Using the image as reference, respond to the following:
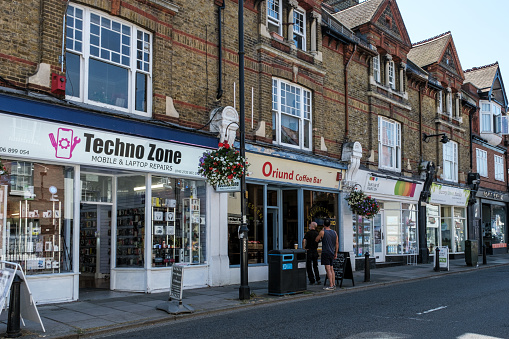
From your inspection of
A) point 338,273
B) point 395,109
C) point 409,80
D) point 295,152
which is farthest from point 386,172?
point 338,273

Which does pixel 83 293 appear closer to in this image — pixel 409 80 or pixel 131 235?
pixel 131 235

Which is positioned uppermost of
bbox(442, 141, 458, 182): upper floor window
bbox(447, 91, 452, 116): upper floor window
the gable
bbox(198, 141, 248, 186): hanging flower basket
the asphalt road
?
the gable

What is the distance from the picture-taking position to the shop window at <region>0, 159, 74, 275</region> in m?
10.2

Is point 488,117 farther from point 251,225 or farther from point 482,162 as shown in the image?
point 251,225

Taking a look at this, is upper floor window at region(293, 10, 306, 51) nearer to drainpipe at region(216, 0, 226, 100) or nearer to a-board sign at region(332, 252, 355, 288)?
drainpipe at region(216, 0, 226, 100)

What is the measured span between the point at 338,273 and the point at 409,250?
34.2 ft

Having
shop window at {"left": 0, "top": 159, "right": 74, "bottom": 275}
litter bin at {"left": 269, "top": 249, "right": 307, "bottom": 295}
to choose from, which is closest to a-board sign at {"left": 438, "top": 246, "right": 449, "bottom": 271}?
litter bin at {"left": 269, "top": 249, "right": 307, "bottom": 295}

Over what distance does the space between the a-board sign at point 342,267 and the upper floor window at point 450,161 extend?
14318 millimetres

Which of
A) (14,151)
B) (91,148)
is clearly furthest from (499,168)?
(14,151)

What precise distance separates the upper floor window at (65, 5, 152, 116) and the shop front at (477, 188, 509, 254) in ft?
78.2

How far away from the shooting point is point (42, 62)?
1054cm

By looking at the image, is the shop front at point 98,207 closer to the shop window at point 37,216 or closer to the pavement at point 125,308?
the shop window at point 37,216

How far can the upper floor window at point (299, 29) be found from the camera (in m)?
17.7

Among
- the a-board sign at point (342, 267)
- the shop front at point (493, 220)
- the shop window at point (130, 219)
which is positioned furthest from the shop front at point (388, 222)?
the shop window at point (130, 219)
